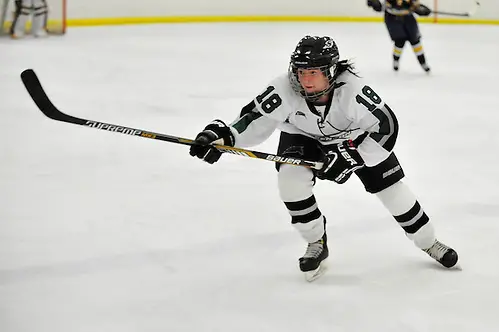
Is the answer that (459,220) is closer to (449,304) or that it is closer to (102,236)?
(449,304)

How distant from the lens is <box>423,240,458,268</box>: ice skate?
241 cm

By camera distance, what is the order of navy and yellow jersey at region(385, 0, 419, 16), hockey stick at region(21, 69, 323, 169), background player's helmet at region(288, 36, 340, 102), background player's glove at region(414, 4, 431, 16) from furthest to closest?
background player's glove at region(414, 4, 431, 16), navy and yellow jersey at region(385, 0, 419, 16), hockey stick at region(21, 69, 323, 169), background player's helmet at region(288, 36, 340, 102)

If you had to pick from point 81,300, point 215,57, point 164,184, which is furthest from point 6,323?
point 215,57

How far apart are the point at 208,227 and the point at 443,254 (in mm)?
904

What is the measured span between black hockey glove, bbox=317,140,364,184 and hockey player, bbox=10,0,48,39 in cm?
675

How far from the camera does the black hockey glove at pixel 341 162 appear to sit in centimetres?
220

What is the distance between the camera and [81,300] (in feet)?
7.20

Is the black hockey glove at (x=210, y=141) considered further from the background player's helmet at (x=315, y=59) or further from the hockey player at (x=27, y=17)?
the hockey player at (x=27, y=17)

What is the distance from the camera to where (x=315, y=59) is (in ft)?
6.93

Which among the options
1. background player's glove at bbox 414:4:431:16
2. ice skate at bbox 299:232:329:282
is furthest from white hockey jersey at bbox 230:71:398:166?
background player's glove at bbox 414:4:431:16

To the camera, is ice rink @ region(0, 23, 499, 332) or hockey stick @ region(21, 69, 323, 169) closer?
ice rink @ region(0, 23, 499, 332)

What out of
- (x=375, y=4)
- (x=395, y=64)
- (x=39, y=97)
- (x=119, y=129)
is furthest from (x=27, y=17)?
(x=119, y=129)

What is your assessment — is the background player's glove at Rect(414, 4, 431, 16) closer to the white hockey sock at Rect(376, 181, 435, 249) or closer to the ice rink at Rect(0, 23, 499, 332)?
the ice rink at Rect(0, 23, 499, 332)

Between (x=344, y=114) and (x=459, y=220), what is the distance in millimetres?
985
